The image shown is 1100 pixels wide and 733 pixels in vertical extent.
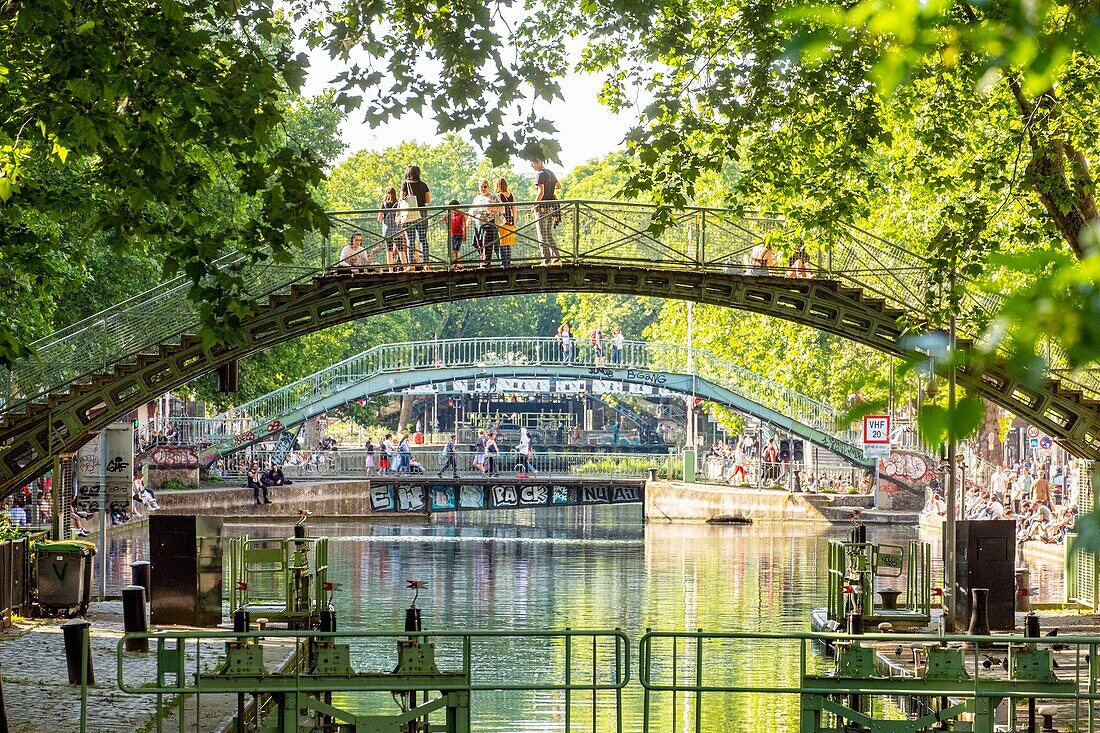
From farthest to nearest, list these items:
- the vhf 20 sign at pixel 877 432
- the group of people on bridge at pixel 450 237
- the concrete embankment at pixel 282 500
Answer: the concrete embankment at pixel 282 500
the vhf 20 sign at pixel 877 432
the group of people on bridge at pixel 450 237

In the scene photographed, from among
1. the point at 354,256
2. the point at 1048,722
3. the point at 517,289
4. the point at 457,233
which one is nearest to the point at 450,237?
the point at 457,233

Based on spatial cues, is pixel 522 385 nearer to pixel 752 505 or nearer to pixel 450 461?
pixel 450 461

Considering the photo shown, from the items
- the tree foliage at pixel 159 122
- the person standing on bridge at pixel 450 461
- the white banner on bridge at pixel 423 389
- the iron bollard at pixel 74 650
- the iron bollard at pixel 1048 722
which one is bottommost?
the iron bollard at pixel 1048 722

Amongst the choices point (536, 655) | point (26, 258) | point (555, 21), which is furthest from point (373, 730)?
point (555, 21)

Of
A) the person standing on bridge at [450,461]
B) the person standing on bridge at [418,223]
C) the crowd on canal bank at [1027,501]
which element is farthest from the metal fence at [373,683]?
the person standing on bridge at [450,461]

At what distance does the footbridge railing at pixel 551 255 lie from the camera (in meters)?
28.7

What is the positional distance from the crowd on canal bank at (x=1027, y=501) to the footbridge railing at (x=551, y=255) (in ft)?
34.2

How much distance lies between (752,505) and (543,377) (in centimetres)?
777

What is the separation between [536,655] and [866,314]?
35.3ft

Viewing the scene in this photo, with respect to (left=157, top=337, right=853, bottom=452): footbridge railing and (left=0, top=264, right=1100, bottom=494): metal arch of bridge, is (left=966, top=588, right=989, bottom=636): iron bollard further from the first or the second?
(left=157, top=337, right=853, bottom=452): footbridge railing

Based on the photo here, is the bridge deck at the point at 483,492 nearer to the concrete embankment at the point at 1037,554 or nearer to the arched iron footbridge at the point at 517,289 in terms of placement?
the concrete embankment at the point at 1037,554

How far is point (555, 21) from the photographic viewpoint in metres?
21.9

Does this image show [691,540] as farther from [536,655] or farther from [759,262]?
[536,655]

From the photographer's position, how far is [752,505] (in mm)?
52312
